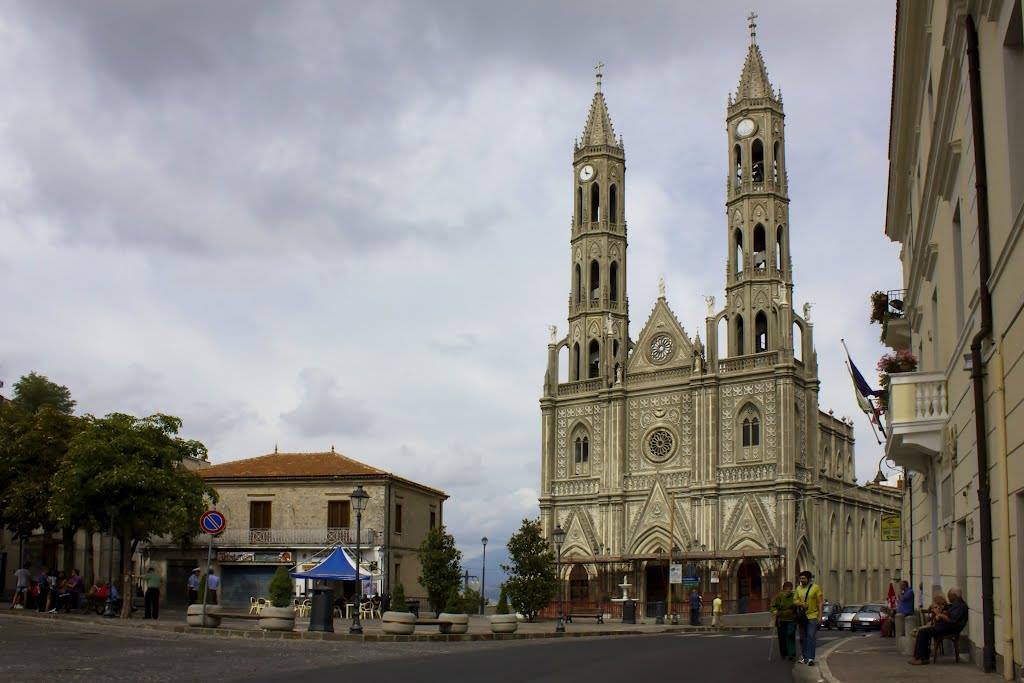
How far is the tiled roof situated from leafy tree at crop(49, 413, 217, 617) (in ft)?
46.3

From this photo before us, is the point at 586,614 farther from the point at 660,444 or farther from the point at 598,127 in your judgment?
the point at 598,127

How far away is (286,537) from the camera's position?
50531 millimetres

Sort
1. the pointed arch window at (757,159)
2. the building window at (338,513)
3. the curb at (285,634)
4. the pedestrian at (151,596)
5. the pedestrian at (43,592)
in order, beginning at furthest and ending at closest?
the pointed arch window at (757,159) → the building window at (338,513) → the pedestrian at (43,592) → the pedestrian at (151,596) → the curb at (285,634)

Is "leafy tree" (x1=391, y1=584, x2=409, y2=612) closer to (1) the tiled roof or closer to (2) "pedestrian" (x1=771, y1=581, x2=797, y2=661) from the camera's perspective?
(1) the tiled roof

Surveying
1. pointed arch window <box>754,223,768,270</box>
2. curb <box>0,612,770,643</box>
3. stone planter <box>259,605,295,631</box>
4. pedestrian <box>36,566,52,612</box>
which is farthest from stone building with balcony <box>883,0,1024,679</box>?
pointed arch window <box>754,223,768,270</box>

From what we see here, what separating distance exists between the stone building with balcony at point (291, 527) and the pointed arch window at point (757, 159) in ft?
96.4

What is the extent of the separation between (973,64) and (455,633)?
1846 centimetres

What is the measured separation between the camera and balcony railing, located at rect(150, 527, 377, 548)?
49625 mm

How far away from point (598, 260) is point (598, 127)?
31.1 ft

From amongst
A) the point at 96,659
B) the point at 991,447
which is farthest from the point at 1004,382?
the point at 96,659

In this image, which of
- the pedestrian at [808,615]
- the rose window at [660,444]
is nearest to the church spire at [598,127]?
the rose window at [660,444]

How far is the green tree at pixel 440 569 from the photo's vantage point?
142ft

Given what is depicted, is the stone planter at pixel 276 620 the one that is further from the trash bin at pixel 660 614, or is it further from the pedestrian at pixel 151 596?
the trash bin at pixel 660 614

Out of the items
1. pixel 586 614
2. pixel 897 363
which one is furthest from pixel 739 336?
pixel 897 363
